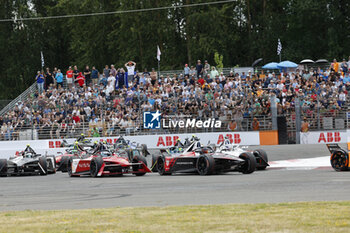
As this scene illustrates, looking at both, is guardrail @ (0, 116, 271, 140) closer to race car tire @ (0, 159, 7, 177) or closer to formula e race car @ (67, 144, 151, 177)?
race car tire @ (0, 159, 7, 177)

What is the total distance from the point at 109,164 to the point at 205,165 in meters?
3.00

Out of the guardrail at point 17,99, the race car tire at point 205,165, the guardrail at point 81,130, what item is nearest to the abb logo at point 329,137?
the guardrail at point 81,130

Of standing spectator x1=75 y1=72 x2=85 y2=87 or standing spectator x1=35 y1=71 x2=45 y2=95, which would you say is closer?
standing spectator x1=75 y1=72 x2=85 y2=87

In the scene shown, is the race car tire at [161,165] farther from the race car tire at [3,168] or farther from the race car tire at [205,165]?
the race car tire at [3,168]

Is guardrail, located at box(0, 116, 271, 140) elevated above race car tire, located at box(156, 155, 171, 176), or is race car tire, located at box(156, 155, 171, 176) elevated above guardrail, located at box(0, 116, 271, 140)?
guardrail, located at box(0, 116, 271, 140)

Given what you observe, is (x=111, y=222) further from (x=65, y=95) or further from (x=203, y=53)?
(x=203, y=53)

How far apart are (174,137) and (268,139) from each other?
4.56m

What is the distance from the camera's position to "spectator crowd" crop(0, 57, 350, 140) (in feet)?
103

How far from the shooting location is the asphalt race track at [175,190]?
1209 cm

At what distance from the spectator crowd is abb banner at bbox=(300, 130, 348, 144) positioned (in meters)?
0.82

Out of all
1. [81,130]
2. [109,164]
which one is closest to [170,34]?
[81,130]

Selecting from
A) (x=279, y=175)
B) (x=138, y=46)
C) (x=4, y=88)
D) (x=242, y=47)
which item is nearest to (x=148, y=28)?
(x=138, y=46)

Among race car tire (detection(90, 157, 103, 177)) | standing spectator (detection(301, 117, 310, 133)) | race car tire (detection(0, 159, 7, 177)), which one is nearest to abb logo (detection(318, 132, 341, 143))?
standing spectator (detection(301, 117, 310, 133))

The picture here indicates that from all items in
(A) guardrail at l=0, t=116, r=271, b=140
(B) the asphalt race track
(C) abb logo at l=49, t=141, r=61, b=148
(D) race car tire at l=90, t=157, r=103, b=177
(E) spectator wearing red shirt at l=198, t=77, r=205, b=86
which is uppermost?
(E) spectator wearing red shirt at l=198, t=77, r=205, b=86
